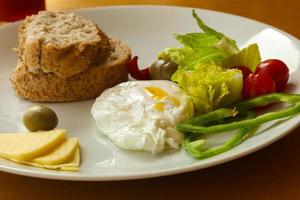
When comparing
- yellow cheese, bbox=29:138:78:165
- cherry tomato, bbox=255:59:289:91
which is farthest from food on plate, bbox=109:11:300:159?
yellow cheese, bbox=29:138:78:165

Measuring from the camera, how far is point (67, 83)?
7.90ft

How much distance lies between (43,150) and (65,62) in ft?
1.77

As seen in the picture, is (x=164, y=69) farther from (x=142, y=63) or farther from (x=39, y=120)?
(x=39, y=120)

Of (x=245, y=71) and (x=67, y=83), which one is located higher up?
(x=245, y=71)

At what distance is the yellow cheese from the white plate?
0.13 feet

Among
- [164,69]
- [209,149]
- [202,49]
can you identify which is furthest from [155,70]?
[209,149]

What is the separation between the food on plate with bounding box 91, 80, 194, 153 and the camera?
1939 mm

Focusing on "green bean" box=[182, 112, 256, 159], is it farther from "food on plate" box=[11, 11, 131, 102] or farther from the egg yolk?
"food on plate" box=[11, 11, 131, 102]

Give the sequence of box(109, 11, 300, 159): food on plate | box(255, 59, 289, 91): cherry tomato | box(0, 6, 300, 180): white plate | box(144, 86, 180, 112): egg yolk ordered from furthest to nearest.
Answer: box(255, 59, 289, 91): cherry tomato, box(144, 86, 180, 112): egg yolk, box(109, 11, 300, 159): food on plate, box(0, 6, 300, 180): white plate

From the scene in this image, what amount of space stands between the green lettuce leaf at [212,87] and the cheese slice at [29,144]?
472 millimetres

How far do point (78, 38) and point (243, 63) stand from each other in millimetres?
625

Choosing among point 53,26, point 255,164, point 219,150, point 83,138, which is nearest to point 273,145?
point 255,164

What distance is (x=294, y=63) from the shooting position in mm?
2367

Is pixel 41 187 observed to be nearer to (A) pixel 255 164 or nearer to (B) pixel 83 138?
(B) pixel 83 138
